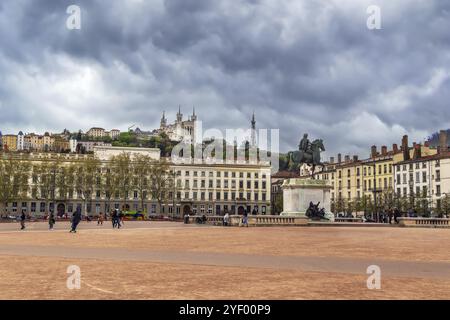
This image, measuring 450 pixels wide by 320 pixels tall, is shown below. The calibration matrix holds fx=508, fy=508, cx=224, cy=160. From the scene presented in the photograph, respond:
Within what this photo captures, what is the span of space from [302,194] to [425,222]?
14.0 m

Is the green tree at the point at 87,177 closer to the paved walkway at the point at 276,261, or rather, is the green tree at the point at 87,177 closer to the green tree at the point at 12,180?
the green tree at the point at 12,180

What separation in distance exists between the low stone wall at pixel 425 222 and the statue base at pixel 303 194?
8.59 m

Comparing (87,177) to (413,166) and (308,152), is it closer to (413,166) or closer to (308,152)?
(308,152)

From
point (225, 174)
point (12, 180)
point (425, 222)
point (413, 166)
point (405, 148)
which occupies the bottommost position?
point (425, 222)

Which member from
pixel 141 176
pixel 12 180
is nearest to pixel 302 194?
pixel 141 176

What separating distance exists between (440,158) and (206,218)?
63096mm

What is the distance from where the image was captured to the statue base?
52253 mm

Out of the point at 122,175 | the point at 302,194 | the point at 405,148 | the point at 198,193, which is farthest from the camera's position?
the point at 198,193

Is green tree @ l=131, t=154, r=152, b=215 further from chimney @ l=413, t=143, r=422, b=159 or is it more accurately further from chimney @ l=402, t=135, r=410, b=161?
chimney @ l=413, t=143, r=422, b=159

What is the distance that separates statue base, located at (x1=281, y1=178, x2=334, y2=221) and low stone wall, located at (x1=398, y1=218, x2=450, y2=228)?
28.2 feet

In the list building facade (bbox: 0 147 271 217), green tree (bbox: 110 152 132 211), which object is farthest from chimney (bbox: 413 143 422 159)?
green tree (bbox: 110 152 132 211)

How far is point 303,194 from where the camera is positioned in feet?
172
